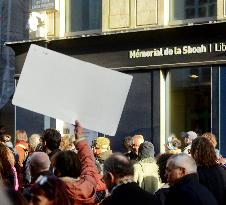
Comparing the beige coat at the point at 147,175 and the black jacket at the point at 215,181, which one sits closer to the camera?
the black jacket at the point at 215,181

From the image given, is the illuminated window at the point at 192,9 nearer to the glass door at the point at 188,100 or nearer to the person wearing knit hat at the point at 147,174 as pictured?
the glass door at the point at 188,100

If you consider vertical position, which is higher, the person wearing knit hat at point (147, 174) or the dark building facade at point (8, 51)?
the dark building facade at point (8, 51)

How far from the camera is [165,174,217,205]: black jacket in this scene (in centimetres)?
482

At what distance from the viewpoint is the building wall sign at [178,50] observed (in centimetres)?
1371

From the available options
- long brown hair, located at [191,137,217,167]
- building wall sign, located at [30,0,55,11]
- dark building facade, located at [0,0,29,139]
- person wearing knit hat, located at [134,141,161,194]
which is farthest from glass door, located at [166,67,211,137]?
long brown hair, located at [191,137,217,167]

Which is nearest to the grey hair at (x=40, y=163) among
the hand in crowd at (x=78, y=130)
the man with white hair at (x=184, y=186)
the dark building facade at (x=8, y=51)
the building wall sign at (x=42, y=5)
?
the hand in crowd at (x=78, y=130)

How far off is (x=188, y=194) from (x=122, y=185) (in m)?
0.60

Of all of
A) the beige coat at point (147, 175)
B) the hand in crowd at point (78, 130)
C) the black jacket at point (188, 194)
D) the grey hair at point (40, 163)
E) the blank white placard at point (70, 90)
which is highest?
the blank white placard at point (70, 90)

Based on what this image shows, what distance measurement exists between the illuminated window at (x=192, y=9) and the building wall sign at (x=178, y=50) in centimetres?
81

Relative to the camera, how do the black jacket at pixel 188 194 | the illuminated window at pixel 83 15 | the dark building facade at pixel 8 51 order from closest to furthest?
the black jacket at pixel 188 194 < the illuminated window at pixel 83 15 < the dark building facade at pixel 8 51

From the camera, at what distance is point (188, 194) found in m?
4.84

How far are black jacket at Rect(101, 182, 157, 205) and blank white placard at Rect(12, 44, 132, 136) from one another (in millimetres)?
847

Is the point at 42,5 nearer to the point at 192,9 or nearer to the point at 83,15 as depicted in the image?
the point at 83,15

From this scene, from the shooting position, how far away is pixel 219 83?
538 inches
